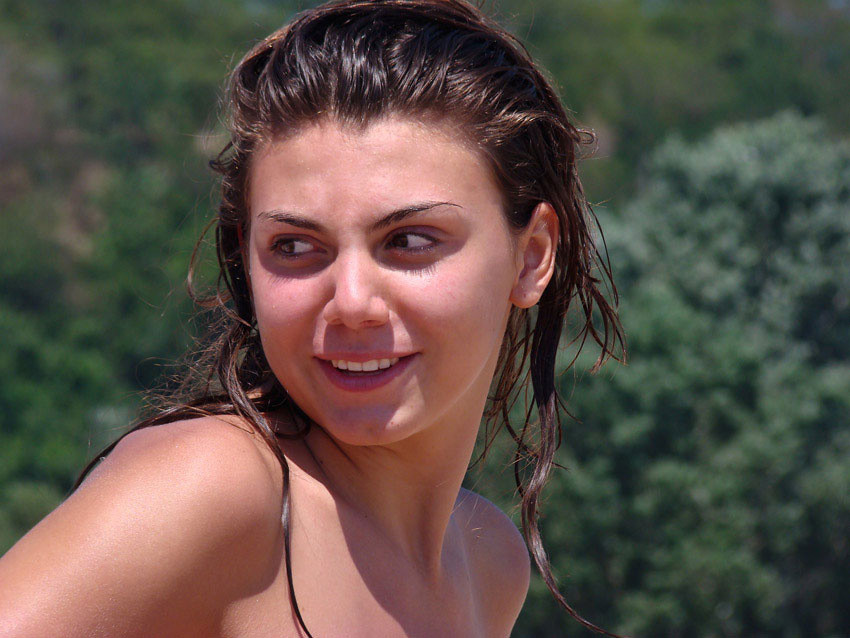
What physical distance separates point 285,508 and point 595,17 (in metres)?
49.5

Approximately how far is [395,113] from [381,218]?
19 cm

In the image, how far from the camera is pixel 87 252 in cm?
3362

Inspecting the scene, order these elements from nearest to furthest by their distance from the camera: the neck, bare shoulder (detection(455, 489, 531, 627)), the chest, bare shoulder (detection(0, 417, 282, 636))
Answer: bare shoulder (detection(0, 417, 282, 636))
the chest
the neck
bare shoulder (detection(455, 489, 531, 627))

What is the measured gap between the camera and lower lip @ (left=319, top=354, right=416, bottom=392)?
179 centimetres

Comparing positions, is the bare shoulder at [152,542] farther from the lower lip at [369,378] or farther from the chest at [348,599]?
the lower lip at [369,378]

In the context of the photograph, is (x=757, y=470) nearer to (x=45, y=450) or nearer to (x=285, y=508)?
(x=45, y=450)

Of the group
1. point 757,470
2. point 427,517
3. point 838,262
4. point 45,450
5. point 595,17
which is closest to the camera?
point 427,517

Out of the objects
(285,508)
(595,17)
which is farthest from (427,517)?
(595,17)

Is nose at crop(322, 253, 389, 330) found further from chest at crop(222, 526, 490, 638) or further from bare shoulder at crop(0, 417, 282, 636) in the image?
chest at crop(222, 526, 490, 638)

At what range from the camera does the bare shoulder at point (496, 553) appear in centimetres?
248

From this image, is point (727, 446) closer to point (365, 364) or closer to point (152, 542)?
point (365, 364)

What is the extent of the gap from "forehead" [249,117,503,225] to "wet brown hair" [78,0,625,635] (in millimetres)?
26

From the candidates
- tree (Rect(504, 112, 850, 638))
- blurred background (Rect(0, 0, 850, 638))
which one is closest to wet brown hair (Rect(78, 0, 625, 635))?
blurred background (Rect(0, 0, 850, 638))

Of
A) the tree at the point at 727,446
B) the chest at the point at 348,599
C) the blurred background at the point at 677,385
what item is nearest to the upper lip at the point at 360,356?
the chest at the point at 348,599
